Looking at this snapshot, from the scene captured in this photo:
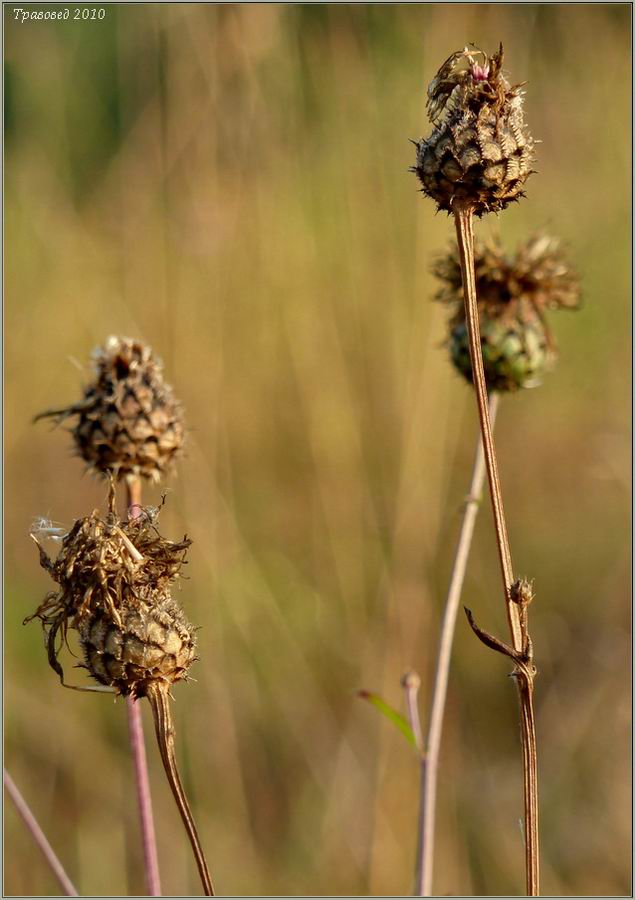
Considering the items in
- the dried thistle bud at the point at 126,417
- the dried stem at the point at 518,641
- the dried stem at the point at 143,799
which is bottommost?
the dried stem at the point at 143,799

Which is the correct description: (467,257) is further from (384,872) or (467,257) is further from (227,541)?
(227,541)

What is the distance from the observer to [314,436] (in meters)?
4.30

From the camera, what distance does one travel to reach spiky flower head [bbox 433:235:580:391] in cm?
201

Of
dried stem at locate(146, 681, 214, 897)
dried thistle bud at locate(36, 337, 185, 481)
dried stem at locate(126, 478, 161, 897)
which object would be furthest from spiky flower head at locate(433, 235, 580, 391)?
dried stem at locate(146, 681, 214, 897)

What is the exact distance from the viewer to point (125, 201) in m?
3.86

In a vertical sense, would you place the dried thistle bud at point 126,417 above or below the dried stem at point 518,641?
above

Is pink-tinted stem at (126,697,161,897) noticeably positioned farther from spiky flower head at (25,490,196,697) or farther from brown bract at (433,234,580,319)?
brown bract at (433,234,580,319)

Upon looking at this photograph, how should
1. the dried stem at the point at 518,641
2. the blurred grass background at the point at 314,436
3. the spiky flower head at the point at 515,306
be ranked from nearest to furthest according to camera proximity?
the dried stem at the point at 518,641 → the spiky flower head at the point at 515,306 → the blurred grass background at the point at 314,436

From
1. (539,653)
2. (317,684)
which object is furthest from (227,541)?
(539,653)

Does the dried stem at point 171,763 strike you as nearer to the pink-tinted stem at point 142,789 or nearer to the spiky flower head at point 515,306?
the pink-tinted stem at point 142,789

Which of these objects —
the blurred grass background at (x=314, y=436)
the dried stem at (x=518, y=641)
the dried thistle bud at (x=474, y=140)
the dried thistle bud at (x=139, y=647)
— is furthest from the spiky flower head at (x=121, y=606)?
the blurred grass background at (x=314, y=436)

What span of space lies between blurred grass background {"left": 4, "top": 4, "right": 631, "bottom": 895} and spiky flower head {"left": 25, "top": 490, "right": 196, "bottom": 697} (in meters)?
2.04

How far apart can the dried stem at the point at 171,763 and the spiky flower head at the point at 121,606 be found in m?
0.01

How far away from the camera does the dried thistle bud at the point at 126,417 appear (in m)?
1.86
